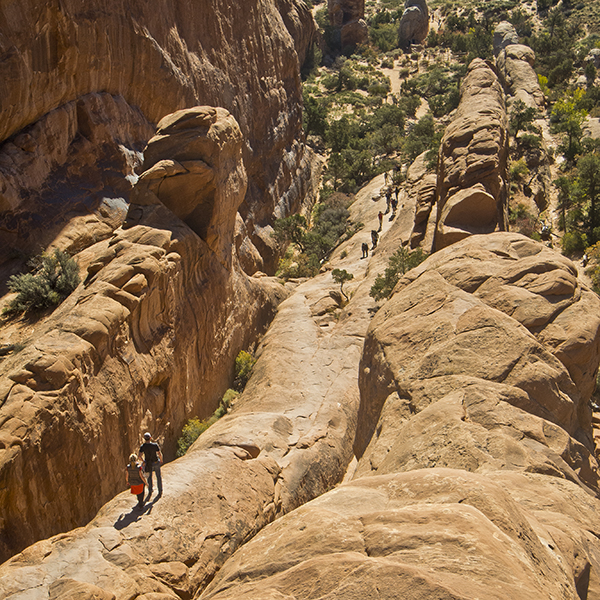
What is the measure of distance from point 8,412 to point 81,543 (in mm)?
3707

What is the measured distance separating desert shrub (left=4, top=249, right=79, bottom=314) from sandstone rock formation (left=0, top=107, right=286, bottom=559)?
4.54 ft

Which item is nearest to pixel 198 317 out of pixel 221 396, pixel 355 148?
pixel 221 396

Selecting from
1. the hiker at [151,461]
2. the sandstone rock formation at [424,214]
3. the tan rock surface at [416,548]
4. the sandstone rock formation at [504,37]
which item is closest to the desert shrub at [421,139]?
the sandstone rock formation at [424,214]

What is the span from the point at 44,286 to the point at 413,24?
89.7 meters

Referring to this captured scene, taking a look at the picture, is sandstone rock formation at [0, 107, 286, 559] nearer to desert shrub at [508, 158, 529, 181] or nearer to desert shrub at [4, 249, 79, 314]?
desert shrub at [4, 249, 79, 314]

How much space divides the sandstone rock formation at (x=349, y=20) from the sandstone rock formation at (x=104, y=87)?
53.7 meters

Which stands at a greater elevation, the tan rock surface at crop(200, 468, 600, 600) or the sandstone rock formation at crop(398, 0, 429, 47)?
the sandstone rock formation at crop(398, 0, 429, 47)

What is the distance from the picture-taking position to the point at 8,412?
11.7 metres

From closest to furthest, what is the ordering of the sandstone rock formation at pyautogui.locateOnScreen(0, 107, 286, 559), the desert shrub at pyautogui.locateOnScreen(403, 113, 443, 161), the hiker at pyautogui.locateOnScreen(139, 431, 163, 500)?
the hiker at pyautogui.locateOnScreen(139, 431, 163, 500), the sandstone rock formation at pyautogui.locateOnScreen(0, 107, 286, 559), the desert shrub at pyautogui.locateOnScreen(403, 113, 443, 161)

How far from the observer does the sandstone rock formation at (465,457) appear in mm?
7012

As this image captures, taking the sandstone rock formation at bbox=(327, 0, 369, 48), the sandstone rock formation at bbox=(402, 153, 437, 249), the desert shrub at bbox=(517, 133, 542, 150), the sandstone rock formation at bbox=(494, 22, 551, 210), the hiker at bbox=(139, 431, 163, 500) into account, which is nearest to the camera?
the hiker at bbox=(139, 431, 163, 500)

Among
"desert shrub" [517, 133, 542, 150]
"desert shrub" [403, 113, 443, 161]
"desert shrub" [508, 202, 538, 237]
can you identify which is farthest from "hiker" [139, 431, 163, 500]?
"desert shrub" [403, 113, 443, 161]

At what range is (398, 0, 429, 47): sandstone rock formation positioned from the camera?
288 ft

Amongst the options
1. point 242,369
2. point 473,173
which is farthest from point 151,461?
point 473,173
